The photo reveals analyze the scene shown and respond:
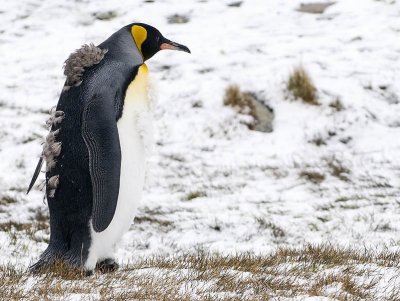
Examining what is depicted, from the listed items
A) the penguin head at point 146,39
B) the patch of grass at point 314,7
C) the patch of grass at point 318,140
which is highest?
the penguin head at point 146,39

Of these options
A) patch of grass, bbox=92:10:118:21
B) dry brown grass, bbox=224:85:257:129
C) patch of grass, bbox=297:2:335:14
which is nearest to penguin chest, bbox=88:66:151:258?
dry brown grass, bbox=224:85:257:129

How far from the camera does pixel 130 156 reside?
5215 millimetres

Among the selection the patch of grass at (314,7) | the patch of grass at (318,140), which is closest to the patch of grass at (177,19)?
the patch of grass at (314,7)

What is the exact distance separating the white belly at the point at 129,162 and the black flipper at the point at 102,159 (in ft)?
0.76

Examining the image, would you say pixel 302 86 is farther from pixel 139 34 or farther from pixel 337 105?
pixel 139 34

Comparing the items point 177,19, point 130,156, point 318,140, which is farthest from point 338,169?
point 177,19

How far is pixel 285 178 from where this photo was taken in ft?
30.3

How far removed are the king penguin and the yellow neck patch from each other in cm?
26

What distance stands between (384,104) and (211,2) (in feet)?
18.9

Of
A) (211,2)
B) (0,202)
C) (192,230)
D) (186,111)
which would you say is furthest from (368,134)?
(211,2)

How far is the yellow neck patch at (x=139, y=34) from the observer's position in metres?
5.58

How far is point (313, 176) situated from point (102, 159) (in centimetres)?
486

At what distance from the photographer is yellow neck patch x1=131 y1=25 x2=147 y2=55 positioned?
5.58m

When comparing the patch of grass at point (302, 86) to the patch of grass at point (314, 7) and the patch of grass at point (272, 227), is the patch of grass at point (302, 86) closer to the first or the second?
the patch of grass at point (272, 227)
